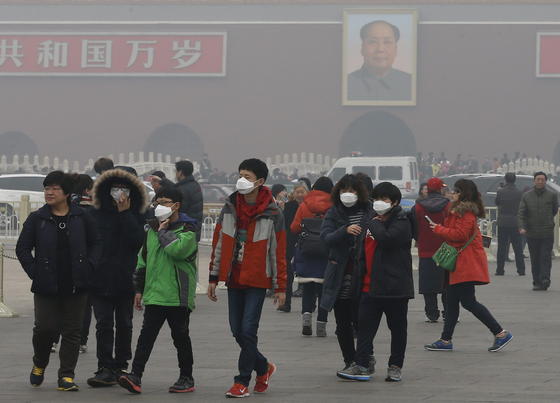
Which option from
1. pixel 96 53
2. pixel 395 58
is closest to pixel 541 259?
pixel 395 58

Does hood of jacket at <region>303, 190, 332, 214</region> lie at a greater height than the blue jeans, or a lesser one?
greater

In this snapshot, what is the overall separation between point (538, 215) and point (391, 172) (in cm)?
1870

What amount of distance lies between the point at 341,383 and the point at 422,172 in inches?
1281

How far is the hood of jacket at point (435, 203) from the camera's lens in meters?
12.4

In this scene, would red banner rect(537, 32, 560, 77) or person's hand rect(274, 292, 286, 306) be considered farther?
red banner rect(537, 32, 560, 77)

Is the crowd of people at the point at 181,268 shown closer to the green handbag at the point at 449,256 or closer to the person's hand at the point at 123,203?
the person's hand at the point at 123,203

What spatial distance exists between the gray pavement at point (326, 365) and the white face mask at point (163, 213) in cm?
108

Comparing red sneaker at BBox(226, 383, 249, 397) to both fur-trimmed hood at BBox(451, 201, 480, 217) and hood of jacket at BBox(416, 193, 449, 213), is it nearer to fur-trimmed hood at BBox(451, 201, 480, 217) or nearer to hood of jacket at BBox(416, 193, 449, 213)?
fur-trimmed hood at BBox(451, 201, 480, 217)

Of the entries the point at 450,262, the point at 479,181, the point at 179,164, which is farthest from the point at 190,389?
the point at 479,181

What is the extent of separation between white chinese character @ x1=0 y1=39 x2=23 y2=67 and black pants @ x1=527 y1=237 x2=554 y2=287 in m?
29.5

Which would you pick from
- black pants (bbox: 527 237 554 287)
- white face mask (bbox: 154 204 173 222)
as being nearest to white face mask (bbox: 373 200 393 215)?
white face mask (bbox: 154 204 173 222)

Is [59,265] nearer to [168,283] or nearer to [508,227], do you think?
[168,283]

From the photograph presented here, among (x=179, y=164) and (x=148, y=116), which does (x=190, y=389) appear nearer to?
(x=179, y=164)

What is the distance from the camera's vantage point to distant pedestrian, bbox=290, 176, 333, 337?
11.5m
